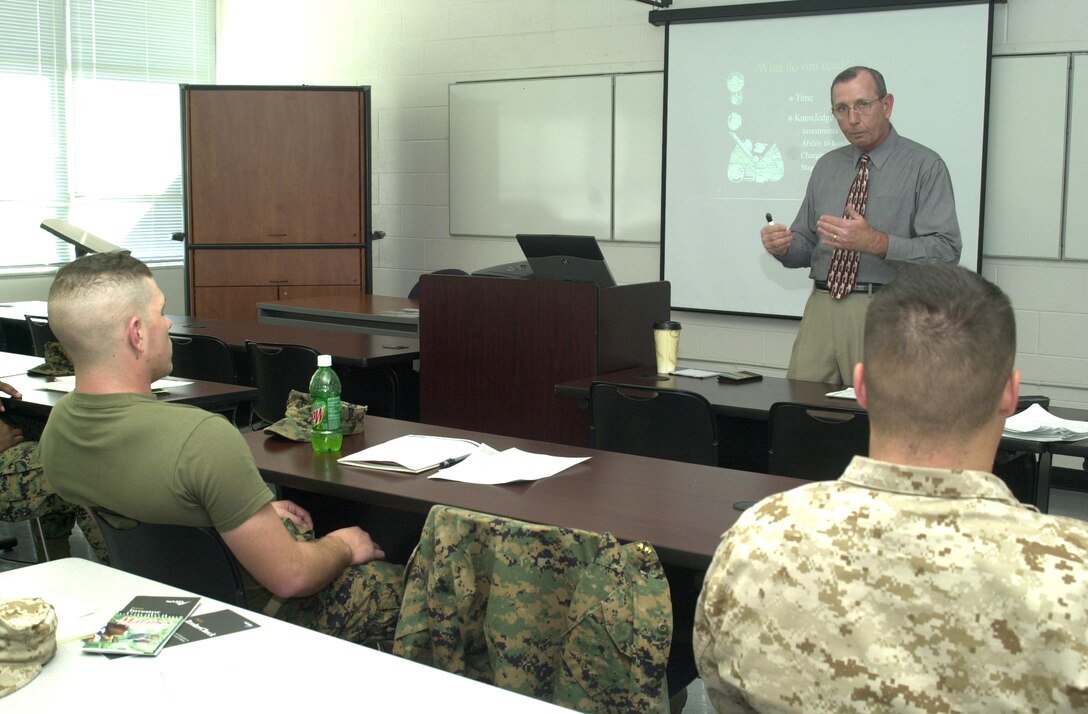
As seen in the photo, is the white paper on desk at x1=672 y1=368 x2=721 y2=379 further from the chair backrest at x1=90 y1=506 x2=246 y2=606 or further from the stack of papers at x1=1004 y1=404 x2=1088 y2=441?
the chair backrest at x1=90 y1=506 x2=246 y2=606

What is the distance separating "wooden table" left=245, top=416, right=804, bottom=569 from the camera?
193 centimetres

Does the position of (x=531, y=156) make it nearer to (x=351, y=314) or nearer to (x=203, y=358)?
(x=351, y=314)

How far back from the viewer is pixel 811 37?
5.29m

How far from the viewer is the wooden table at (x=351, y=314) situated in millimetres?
5102

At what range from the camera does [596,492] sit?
219cm

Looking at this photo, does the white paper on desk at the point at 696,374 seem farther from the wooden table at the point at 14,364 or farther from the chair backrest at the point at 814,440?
the wooden table at the point at 14,364

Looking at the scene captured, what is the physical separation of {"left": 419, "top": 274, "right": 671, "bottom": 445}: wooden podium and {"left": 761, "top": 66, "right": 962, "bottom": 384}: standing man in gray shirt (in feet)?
1.87

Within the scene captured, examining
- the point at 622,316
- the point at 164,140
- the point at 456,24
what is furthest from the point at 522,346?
the point at 164,140

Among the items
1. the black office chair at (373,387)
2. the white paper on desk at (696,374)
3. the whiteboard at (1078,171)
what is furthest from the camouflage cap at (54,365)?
the whiteboard at (1078,171)

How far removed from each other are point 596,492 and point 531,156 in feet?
14.8

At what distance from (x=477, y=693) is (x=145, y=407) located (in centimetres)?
96

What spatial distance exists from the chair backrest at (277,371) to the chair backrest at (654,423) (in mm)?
1361

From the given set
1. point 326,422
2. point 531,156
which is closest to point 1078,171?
point 531,156

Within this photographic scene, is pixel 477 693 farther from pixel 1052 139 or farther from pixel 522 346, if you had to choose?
pixel 1052 139
